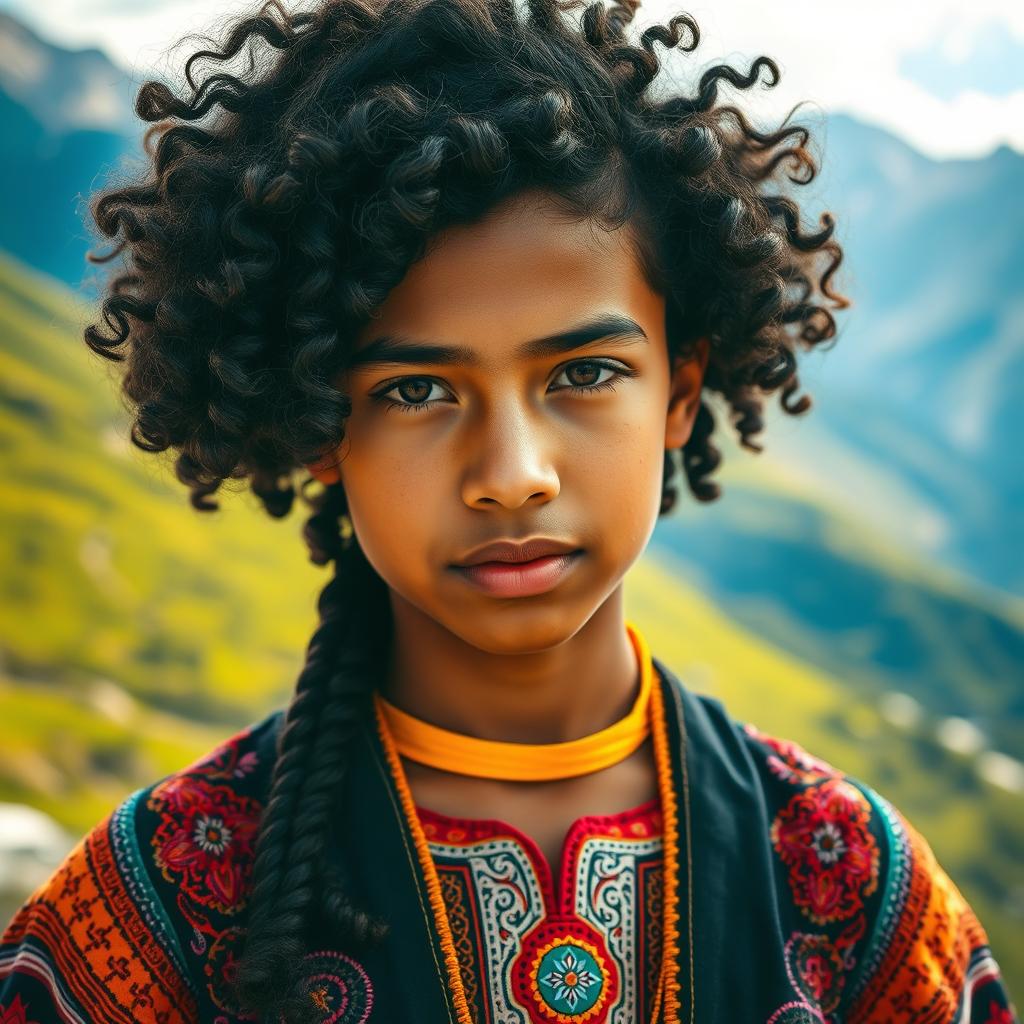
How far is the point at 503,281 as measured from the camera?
4.03ft

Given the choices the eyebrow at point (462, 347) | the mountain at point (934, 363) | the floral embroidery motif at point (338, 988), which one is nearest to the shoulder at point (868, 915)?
the floral embroidery motif at point (338, 988)

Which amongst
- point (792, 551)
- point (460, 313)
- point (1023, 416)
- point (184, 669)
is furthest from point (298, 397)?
point (1023, 416)

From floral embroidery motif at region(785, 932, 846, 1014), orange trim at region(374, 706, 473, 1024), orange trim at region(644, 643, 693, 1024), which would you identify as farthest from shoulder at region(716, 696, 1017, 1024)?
orange trim at region(374, 706, 473, 1024)

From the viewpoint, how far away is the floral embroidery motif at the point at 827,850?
1405 mm

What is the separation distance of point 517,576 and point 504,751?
0.92 feet

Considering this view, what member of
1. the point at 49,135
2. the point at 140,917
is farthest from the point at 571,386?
the point at 49,135

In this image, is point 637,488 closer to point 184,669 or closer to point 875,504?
point 184,669

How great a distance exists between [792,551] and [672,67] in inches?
195

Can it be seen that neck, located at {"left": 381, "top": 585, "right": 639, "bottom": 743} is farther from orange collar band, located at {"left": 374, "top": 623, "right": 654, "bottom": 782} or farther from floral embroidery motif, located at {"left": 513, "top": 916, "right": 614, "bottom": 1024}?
floral embroidery motif, located at {"left": 513, "top": 916, "right": 614, "bottom": 1024}

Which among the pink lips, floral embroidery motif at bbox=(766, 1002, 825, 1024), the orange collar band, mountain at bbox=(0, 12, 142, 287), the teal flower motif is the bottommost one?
floral embroidery motif at bbox=(766, 1002, 825, 1024)

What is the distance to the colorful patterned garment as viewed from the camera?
1.27m

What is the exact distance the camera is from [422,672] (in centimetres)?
146

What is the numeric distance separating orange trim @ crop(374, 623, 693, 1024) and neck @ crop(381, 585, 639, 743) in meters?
0.07

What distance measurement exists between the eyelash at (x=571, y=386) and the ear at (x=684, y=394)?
0.21 meters
